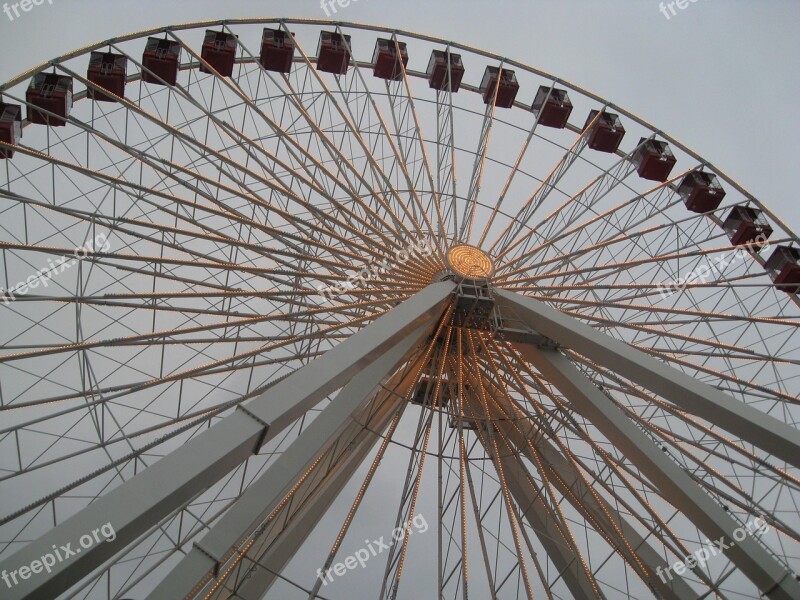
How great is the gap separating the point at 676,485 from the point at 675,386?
1.97 m

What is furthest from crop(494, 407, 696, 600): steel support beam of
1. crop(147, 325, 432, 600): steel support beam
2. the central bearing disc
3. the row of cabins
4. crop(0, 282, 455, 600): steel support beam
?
the row of cabins

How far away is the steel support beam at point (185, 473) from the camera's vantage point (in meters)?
5.95

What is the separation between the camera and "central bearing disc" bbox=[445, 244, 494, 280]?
48.6ft

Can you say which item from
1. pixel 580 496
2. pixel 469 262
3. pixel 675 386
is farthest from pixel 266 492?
pixel 580 496

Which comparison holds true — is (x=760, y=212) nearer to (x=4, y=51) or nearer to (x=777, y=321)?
(x=777, y=321)

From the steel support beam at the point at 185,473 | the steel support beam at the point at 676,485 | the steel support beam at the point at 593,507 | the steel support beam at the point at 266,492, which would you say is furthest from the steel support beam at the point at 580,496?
the steel support beam at the point at 185,473

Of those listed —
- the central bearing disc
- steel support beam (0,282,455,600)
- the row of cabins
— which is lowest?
steel support beam (0,282,455,600)

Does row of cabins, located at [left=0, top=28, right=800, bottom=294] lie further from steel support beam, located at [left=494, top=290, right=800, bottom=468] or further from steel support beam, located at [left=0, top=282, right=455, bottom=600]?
steel support beam, located at [left=0, top=282, right=455, bottom=600]

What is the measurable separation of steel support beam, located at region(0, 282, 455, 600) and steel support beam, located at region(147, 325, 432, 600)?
6.59 ft

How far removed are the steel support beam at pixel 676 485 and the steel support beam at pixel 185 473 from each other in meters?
4.31

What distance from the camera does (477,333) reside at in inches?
587

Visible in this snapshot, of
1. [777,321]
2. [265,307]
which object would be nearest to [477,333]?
[777,321]

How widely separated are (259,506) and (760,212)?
16.6 meters

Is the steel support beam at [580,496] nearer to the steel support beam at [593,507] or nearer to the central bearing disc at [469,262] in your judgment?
the steel support beam at [593,507]
